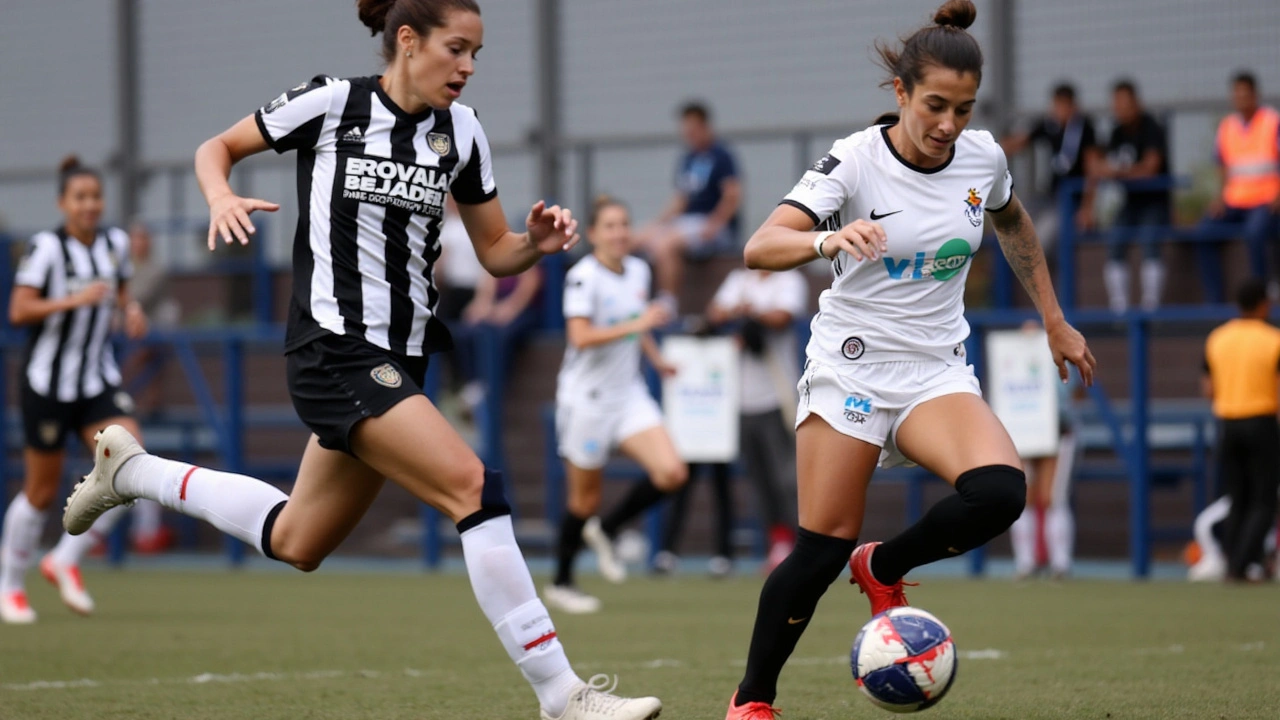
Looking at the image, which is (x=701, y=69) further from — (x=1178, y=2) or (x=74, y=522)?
(x=74, y=522)

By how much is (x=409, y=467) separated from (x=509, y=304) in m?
12.0

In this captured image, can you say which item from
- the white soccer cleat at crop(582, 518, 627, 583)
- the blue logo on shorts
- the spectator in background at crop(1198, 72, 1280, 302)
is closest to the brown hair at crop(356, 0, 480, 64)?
the blue logo on shorts

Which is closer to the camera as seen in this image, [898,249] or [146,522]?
[898,249]

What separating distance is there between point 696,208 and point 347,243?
445 inches

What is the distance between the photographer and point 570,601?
10172mm

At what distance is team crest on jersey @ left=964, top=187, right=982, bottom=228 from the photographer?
5145 mm

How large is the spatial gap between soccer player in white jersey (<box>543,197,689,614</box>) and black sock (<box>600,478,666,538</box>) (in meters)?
0.47

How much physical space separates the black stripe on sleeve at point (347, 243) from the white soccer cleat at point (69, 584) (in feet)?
18.0

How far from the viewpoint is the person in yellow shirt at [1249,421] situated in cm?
1169

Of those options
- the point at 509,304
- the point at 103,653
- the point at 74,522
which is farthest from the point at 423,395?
the point at 509,304

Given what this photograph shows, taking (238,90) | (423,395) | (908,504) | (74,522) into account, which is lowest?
(908,504)

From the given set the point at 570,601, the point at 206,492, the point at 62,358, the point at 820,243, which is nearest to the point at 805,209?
the point at 820,243

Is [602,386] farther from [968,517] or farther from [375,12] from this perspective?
[968,517]

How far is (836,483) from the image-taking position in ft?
16.4
